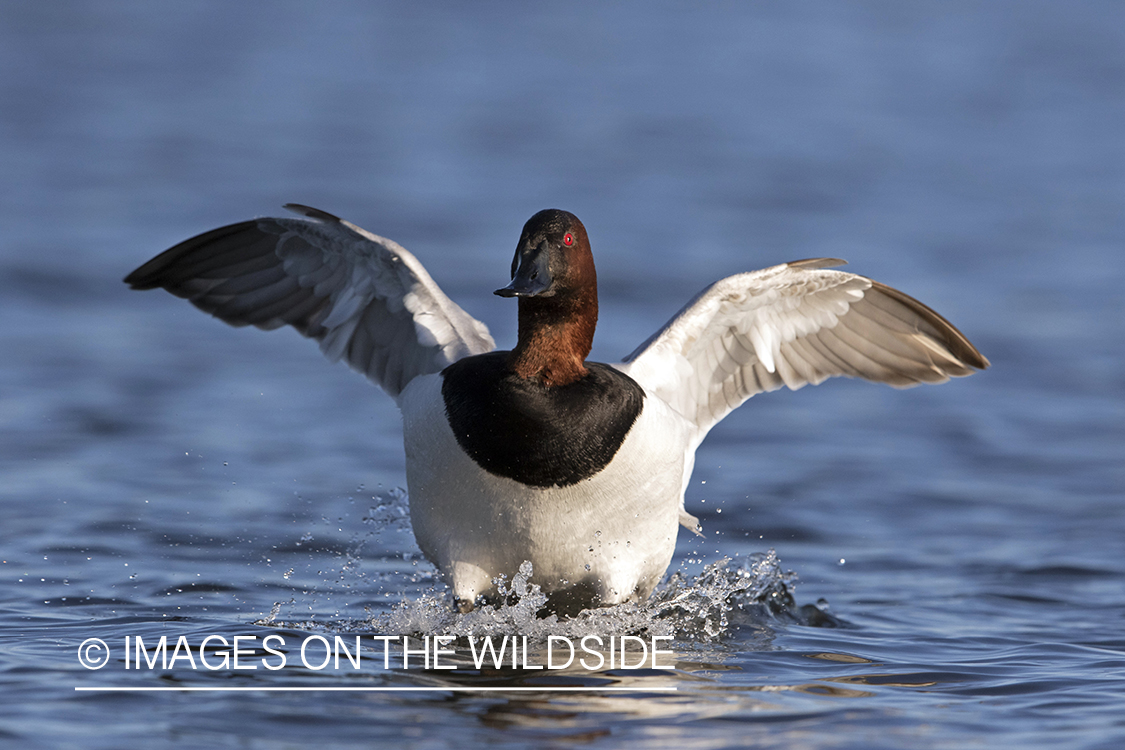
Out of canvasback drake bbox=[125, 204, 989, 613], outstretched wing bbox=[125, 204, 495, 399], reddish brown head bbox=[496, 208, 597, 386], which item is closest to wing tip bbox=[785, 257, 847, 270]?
canvasback drake bbox=[125, 204, 989, 613]

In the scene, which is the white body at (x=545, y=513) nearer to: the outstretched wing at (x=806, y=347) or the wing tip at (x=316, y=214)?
the outstretched wing at (x=806, y=347)

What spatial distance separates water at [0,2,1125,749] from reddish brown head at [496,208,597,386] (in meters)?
1.26

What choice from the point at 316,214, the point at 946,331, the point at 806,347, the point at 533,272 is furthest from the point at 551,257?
the point at 946,331

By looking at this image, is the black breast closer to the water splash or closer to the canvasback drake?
the canvasback drake

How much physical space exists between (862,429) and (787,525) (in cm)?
260

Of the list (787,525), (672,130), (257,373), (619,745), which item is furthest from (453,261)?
(619,745)

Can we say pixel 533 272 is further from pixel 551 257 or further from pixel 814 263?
pixel 814 263

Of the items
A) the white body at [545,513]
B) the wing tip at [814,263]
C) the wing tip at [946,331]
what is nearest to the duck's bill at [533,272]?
the white body at [545,513]

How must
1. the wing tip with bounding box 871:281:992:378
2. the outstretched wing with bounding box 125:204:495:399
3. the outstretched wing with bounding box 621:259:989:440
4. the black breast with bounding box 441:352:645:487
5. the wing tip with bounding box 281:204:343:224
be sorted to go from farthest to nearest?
the wing tip with bounding box 871:281:992:378 < the outstretched wing with bounding box 621:259:989:440 < the outstretched wing with bounding box 125:204:495:399 < the wing tip with bounding box 281:204:343:224 < the black breast with bounding box 441:352:645:487

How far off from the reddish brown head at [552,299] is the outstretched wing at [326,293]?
0.95 metres

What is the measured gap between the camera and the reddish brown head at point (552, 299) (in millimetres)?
5934

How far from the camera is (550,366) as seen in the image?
595 cm

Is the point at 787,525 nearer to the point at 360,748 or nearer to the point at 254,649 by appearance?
the point at 254,649

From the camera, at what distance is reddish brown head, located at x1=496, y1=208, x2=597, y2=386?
234 inches
